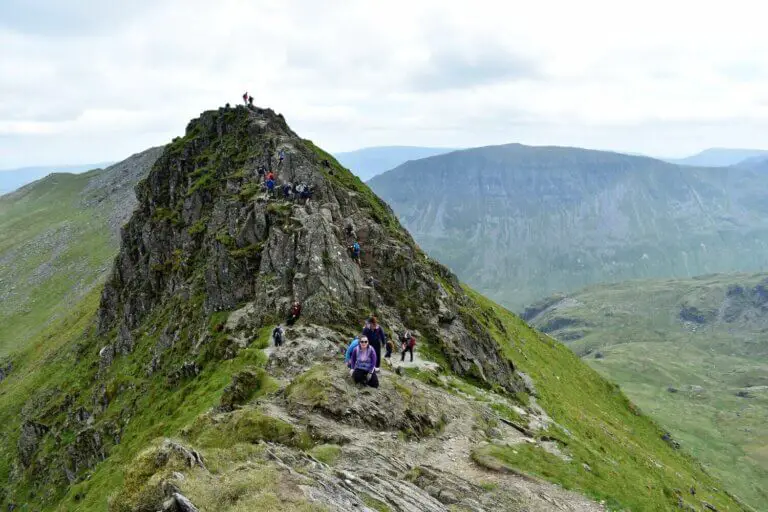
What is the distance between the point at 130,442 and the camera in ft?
147

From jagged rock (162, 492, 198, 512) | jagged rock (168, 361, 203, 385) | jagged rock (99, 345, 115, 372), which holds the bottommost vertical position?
jagged rock (99, 345, 115, 372)

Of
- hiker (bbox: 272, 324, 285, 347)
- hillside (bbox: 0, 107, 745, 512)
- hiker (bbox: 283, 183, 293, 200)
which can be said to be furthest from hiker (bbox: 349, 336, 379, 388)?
hiker (bbox: 283, 183, 293, 200)

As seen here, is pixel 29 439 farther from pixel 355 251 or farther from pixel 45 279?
pixel 45 279

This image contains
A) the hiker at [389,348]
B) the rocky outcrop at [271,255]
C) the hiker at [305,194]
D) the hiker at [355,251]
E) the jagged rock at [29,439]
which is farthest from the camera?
the jagged rock at [29,439]

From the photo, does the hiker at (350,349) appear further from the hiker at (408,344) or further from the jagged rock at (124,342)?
the jagged rock at (124,342)

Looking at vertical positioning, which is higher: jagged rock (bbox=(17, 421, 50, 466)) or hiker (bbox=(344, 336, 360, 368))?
hiker (bbox=(344, 336, 360, 368))

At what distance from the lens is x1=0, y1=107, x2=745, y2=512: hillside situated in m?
23.7

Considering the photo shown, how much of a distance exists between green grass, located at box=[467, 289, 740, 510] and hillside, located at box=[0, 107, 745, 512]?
0.38m

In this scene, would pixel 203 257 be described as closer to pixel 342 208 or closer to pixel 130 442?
pixel 342 208

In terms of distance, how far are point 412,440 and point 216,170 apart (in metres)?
64.9

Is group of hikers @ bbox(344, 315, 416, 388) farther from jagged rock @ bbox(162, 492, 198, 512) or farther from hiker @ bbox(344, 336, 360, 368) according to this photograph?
jagged rock @ bbox(162, 492, 198, 512)

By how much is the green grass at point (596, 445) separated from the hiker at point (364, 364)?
7.91 meters

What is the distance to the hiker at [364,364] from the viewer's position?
102 feet

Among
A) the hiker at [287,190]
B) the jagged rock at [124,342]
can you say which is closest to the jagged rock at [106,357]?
the jagged rock at [124,342]
